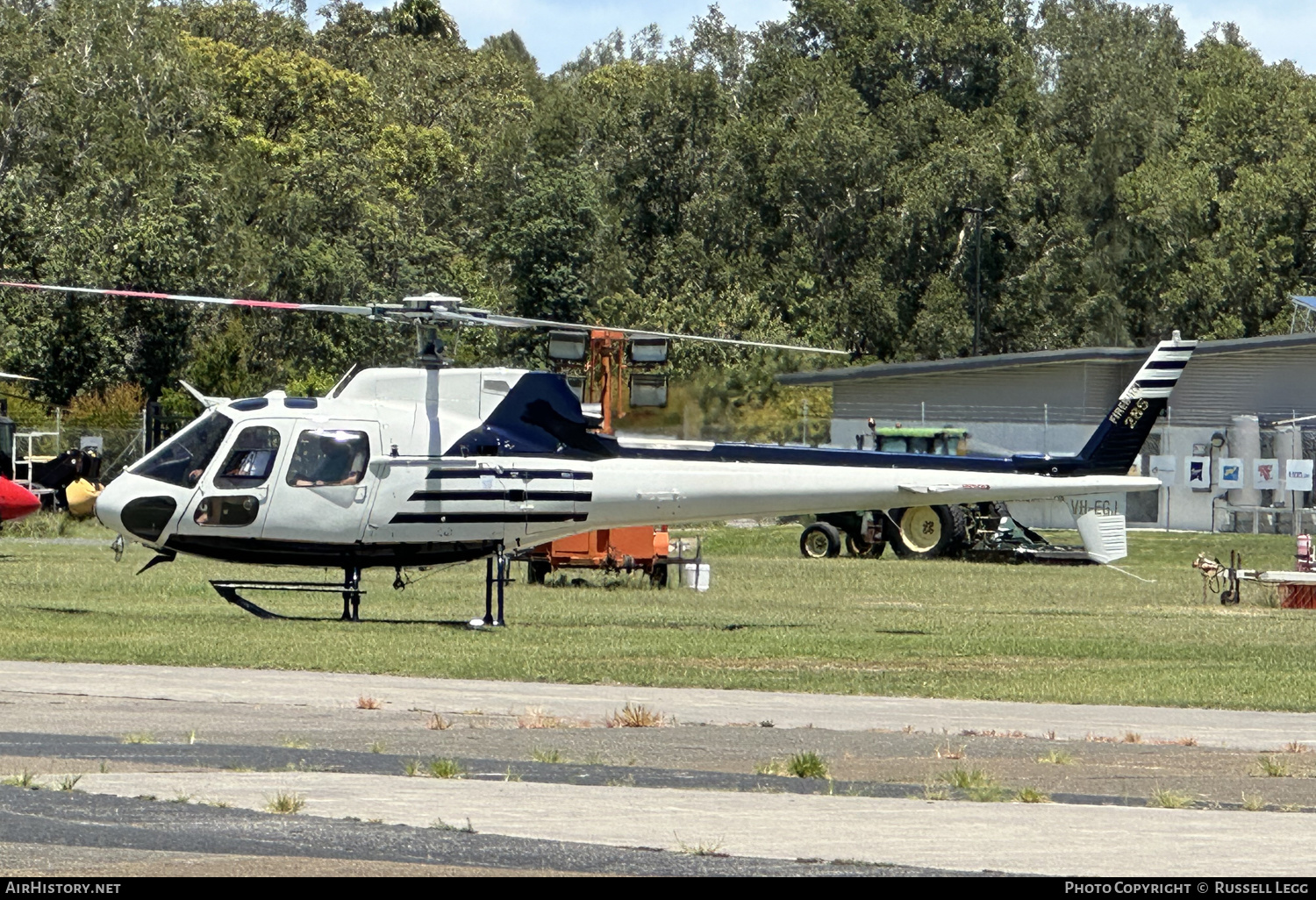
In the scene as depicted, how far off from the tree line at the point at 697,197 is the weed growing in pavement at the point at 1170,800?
4596 cm

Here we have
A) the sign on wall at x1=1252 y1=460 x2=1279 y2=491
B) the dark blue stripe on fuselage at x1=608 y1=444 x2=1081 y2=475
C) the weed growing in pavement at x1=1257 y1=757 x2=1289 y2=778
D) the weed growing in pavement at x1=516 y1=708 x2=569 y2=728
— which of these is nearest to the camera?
the weed growing in pavement at x1=1257 y1=757 x2=1289 y2=778

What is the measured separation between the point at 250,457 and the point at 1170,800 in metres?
13.7

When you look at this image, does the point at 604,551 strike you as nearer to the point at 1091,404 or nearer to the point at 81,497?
the point at 81,497

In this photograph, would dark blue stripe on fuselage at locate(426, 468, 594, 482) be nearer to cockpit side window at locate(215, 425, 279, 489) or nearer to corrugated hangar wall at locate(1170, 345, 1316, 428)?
cockpit side window at locate(215, 425, 279, 489)

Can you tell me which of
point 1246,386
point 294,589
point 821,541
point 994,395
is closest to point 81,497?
point 294,589

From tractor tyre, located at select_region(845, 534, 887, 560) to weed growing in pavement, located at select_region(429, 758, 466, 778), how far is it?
1193 inches

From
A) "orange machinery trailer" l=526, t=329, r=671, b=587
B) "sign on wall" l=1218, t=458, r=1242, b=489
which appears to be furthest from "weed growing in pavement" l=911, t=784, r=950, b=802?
"sign on wall" l=1218, t=458, r=1242, b=489

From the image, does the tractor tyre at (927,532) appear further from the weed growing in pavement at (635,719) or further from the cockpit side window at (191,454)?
the weed growing in pavement at (635,719)

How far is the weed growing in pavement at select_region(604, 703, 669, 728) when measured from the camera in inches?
566

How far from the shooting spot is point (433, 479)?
2225 cm

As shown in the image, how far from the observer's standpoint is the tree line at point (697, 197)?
63.3 meters

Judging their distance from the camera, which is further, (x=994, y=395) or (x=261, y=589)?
(x=994, y=395)
